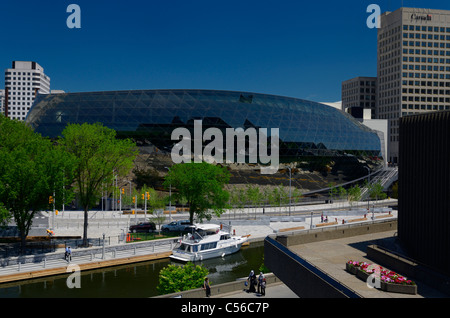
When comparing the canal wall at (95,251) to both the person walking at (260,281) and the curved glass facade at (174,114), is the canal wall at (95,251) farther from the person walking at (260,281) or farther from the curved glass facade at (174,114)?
the curved glass facade at (174,114)

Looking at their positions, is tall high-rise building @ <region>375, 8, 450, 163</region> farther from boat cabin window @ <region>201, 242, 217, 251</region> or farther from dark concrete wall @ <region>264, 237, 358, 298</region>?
dark concrete wall @ <region>264, 237, 358, 298</region>

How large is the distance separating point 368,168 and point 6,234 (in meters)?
74.2

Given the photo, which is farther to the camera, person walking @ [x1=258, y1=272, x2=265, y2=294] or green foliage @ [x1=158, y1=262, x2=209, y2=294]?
green foliage @ [x1=158, y1=262, x2=209, y2=294]

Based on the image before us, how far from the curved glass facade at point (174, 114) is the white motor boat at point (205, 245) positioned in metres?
29.7

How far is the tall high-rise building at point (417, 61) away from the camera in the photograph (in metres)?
134

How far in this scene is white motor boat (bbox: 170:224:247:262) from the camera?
123 feet

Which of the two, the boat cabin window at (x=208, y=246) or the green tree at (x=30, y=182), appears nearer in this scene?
the green tree at (x=30, y=182)

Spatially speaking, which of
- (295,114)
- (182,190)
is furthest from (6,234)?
(295,114)

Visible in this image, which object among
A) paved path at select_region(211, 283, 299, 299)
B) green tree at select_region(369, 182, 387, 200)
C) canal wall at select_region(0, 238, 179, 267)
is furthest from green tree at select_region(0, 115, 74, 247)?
green tree at select_region(369, 182, 387, 200)

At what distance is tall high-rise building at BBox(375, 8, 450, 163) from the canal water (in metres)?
115

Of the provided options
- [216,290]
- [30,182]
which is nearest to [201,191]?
[30,182]

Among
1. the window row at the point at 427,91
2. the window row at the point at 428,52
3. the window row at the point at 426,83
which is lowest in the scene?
the window row at the point at 427,91

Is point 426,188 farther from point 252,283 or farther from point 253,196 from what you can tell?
point 253,196

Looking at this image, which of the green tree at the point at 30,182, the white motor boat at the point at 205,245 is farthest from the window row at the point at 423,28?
the green tree at the point at 30,182
